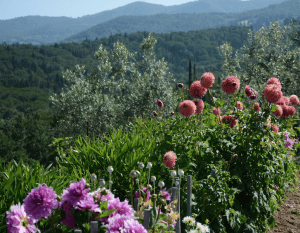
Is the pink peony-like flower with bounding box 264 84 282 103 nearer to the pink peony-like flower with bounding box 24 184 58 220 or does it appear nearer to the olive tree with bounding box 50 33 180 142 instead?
the pink peony-like flower with bounding box 24 184 58 220

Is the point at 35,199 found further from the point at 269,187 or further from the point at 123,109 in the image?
the point at 123,109

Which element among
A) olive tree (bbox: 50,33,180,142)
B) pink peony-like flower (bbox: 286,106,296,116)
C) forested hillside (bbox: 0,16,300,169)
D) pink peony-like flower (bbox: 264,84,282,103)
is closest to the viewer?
pink peony-like flower (bbox: 264,84,282,103)

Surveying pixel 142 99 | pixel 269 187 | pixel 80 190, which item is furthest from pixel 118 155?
pixel 142 99

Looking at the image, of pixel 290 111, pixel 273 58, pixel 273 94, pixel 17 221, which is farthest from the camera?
pixel 273 58

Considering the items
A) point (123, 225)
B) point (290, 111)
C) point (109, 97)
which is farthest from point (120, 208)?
point (109, 97)

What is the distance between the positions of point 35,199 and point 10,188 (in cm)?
72

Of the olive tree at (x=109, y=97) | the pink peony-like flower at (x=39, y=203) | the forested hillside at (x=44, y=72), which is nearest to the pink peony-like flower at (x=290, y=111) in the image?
the forested hillside at (x=44, y=72)

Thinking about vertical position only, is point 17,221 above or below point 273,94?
below

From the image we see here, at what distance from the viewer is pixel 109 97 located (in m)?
18.8

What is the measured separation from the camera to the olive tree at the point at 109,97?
1423 cm

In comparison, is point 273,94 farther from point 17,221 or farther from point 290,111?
point 17,221

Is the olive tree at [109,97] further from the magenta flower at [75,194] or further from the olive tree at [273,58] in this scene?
the magenta flower at [75,194]

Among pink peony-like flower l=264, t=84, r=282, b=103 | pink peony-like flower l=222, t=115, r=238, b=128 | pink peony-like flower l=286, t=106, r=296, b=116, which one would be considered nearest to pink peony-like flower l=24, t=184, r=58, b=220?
pink peony-like flower l=222, t=115, r=238, b=128

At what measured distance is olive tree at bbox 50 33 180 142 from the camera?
14.2 metres
